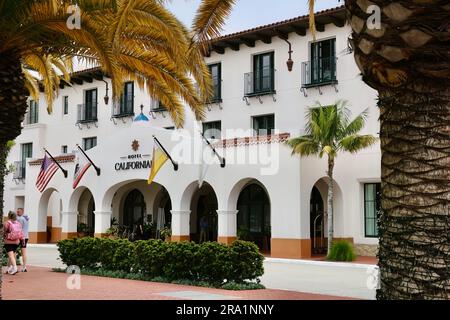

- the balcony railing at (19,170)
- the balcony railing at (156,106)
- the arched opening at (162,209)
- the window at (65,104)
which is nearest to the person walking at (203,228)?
the arched opening at (162,209)

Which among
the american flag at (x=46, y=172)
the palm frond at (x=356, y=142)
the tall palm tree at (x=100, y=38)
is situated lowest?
the american flag at (x=46, y=172)

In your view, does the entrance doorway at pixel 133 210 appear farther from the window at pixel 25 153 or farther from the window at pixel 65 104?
the window at pixel 25 153

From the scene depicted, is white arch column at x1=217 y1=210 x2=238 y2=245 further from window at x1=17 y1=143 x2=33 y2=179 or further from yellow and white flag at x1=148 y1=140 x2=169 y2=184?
window at x1=17 y1=143 x2=33 y2=179

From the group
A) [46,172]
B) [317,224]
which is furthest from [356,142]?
[46,172]

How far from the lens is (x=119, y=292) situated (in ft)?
40.9

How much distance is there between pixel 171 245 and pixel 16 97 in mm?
6036

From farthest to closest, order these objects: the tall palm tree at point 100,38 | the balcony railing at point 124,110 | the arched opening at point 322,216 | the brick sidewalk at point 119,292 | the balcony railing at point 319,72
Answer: the balcony railing at point 124,110, the balcony railing at point 319,72, the arched opening at point 322,216, the brick sidewalk at point 119,292, the tall palm tree at point 100,38

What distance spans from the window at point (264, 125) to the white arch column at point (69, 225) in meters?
11.1

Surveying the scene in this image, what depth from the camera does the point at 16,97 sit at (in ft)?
32.9

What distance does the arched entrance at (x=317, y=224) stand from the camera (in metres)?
25.9
